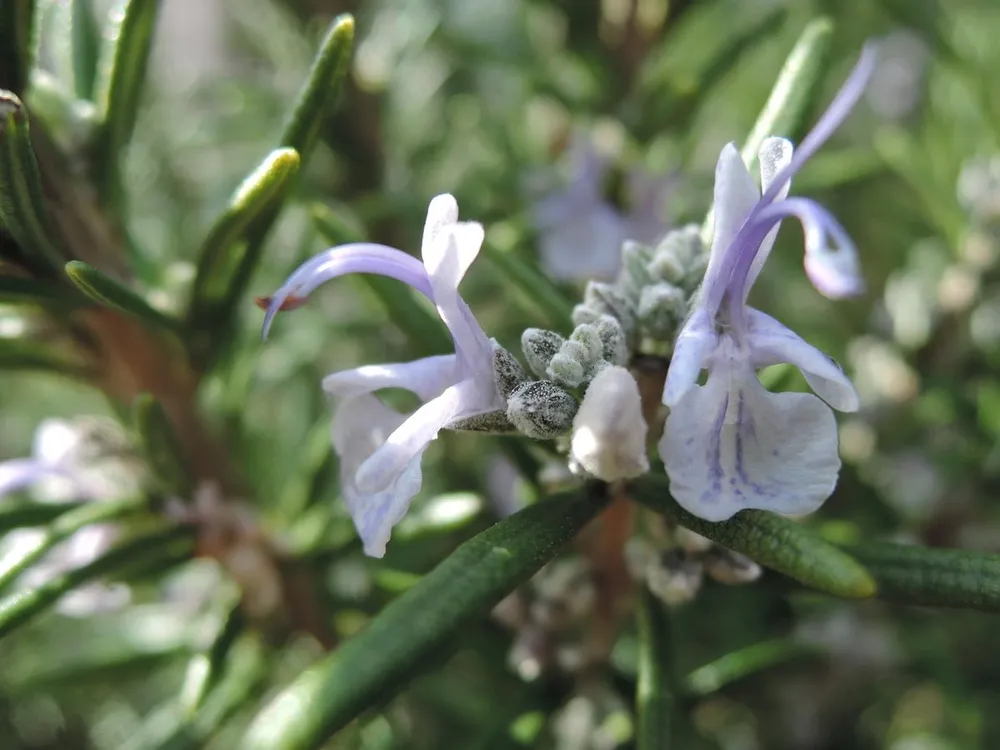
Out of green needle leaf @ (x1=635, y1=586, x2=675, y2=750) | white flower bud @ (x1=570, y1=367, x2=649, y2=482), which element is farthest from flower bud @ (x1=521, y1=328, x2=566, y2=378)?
green needle leaf @ (x1=635, y1=586, x2=675, y2=750)

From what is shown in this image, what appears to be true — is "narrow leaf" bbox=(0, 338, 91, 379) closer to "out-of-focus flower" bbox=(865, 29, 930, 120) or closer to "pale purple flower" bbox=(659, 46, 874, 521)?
"pale purple flower" bbox=(659, 46, 874, 521)

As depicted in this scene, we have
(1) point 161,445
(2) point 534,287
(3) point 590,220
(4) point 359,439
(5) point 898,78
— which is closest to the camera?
(4) point 359,439

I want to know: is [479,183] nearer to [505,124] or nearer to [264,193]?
[505,124]

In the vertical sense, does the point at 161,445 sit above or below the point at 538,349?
below

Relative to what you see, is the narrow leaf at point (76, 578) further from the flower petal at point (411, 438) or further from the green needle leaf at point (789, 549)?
the green needle leaf at point (789, 549)

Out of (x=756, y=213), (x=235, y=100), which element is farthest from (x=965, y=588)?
(x=235, y=100)

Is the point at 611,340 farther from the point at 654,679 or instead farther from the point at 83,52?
the point at 83,52

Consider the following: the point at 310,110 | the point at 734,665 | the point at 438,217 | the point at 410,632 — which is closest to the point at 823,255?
the point at 438,217
